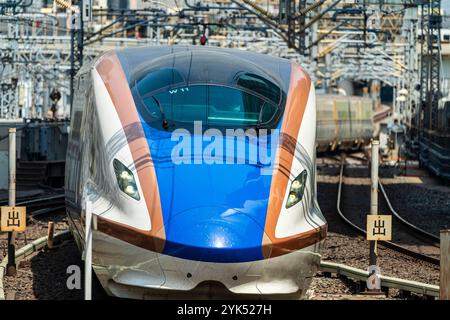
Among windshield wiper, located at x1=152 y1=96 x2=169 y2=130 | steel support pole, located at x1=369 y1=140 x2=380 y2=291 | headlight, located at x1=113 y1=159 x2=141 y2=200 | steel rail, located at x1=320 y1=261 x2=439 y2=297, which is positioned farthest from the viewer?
steel rail, located at x1=320 y1=261 x2=439 y2=297

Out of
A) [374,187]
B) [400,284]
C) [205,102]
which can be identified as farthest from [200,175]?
[400,284]

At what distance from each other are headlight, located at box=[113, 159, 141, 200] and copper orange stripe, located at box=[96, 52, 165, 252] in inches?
3.2

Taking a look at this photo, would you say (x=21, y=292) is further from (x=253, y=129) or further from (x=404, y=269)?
(x=404, y=269)

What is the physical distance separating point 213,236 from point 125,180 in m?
1.05

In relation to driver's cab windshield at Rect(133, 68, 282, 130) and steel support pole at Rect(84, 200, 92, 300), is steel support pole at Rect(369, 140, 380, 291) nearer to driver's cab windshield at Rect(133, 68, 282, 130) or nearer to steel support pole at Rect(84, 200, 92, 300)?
driver's cab windshield at Rect(133, 68, 282, 130)

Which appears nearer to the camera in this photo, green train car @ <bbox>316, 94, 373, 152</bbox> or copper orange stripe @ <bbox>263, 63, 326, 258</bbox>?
copper orange stripe @ <bbox>263, 63, 326, 258</bbox>

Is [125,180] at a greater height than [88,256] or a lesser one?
greater

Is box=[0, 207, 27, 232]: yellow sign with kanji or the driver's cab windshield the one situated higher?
the driver's cab windshield

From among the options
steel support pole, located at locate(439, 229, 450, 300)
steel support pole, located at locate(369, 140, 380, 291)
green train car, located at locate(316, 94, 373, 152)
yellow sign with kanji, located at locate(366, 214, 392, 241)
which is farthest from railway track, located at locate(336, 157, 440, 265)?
green train car, located at locate(316, 94, 373, 152)

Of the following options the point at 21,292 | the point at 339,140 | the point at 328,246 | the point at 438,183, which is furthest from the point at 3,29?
the point at 21,292

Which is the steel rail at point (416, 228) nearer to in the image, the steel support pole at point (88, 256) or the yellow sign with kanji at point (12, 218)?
the yellow sign with kanji at point (12, 218)

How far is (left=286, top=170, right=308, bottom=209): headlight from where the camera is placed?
362 inches

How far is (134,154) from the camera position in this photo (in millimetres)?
9211

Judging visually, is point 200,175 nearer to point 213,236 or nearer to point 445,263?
point 213,236
